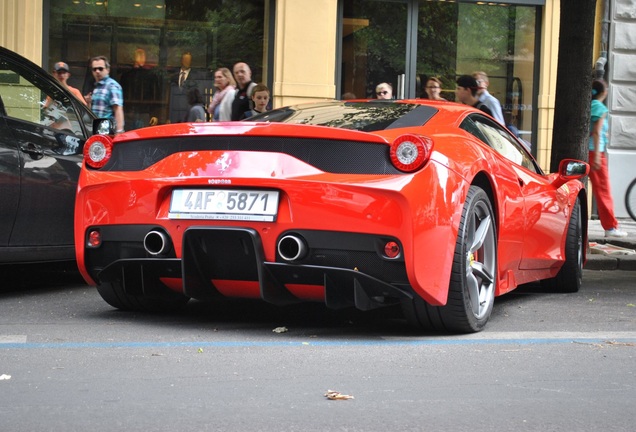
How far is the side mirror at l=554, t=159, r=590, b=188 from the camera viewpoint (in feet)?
24.5

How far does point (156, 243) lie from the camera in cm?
565

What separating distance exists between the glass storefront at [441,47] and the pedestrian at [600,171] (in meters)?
3.62

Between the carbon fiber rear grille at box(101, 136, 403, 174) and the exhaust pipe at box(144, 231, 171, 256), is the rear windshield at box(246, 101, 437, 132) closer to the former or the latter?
the carbon fiber rear grille at box(101, 136, 403, 174)

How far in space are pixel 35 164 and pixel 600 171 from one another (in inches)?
275

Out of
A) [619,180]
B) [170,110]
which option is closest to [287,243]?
[170,110]

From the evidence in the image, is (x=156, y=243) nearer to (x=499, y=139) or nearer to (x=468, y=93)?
(x=499, y=139)

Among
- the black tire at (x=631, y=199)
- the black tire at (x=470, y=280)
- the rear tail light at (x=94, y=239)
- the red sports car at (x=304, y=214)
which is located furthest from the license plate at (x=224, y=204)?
the black tire at (x=631, y=199)

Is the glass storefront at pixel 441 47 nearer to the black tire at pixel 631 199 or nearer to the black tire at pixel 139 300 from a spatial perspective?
the black tire at pixel 631 199

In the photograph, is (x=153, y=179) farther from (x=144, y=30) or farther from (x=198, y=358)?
(x=144, y=30)

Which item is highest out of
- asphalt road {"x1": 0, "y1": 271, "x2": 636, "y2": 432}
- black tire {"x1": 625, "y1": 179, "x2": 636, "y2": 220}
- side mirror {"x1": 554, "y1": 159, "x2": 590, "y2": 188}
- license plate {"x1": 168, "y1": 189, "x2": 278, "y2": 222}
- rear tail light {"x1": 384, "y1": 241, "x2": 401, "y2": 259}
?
side mirror {"x1": 554, "y1": 159, "x2": 590, "y2": 188}

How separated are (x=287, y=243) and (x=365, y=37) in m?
10.5

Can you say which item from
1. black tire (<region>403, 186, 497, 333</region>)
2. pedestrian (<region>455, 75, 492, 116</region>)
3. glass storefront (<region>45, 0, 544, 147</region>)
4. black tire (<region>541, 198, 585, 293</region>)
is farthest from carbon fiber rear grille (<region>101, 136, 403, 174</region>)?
glass storefront (<region>45, 0, 544, 147</region>)

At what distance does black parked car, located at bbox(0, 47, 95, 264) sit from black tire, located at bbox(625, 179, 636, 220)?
870 centimetres

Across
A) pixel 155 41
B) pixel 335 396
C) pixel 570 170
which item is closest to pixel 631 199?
pixel 155 41
